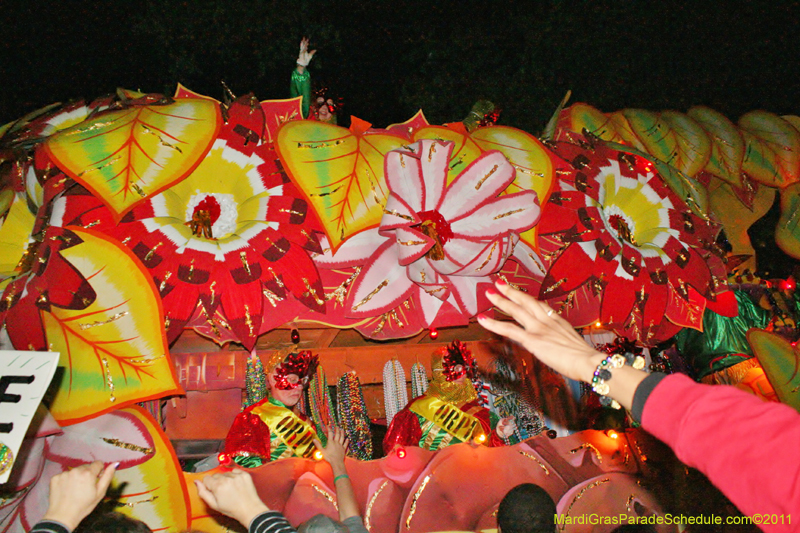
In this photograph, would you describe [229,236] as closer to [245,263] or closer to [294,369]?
[245,263]

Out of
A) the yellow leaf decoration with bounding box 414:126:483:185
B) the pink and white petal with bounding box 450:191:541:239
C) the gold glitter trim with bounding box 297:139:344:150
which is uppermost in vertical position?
the gold glitter trim with bounding box 297:139:344:150

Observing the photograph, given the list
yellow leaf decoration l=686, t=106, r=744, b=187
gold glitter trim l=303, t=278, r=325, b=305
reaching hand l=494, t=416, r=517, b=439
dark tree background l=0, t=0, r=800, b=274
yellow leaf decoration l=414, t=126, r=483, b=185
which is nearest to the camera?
gold glitter trim l=303, t=278, r=325, b=305

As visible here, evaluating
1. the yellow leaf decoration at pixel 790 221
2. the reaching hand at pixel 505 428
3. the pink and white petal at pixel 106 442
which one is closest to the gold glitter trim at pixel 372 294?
the pink and white petal at pixel 106 442

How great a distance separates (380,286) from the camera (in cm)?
227

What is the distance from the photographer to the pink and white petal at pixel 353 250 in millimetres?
2203

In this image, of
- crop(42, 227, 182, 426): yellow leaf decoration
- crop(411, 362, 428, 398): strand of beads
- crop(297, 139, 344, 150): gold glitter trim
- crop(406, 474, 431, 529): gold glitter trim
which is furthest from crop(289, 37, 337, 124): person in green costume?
crop(406, 474, 431, 529): gold glitter trim

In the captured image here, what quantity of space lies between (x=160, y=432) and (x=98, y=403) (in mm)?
218

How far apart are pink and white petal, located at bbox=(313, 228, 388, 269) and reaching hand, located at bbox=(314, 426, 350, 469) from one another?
68 centimetres

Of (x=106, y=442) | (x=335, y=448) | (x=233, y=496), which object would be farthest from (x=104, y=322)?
(x=335, y=448)

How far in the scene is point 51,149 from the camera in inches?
77.4

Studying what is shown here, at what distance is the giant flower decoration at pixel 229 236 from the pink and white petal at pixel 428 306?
410 millimetres

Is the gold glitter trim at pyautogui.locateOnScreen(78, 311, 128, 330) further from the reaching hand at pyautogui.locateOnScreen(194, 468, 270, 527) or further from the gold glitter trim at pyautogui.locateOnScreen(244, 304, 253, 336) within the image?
the reaching hand at pyautogui.locateOnScreen(194, 468, 270, 527)

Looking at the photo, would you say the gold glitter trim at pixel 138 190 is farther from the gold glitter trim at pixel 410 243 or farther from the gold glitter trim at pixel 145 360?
the gold glitter trim at pixel 410 243

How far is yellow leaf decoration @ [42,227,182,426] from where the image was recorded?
1866 mm
